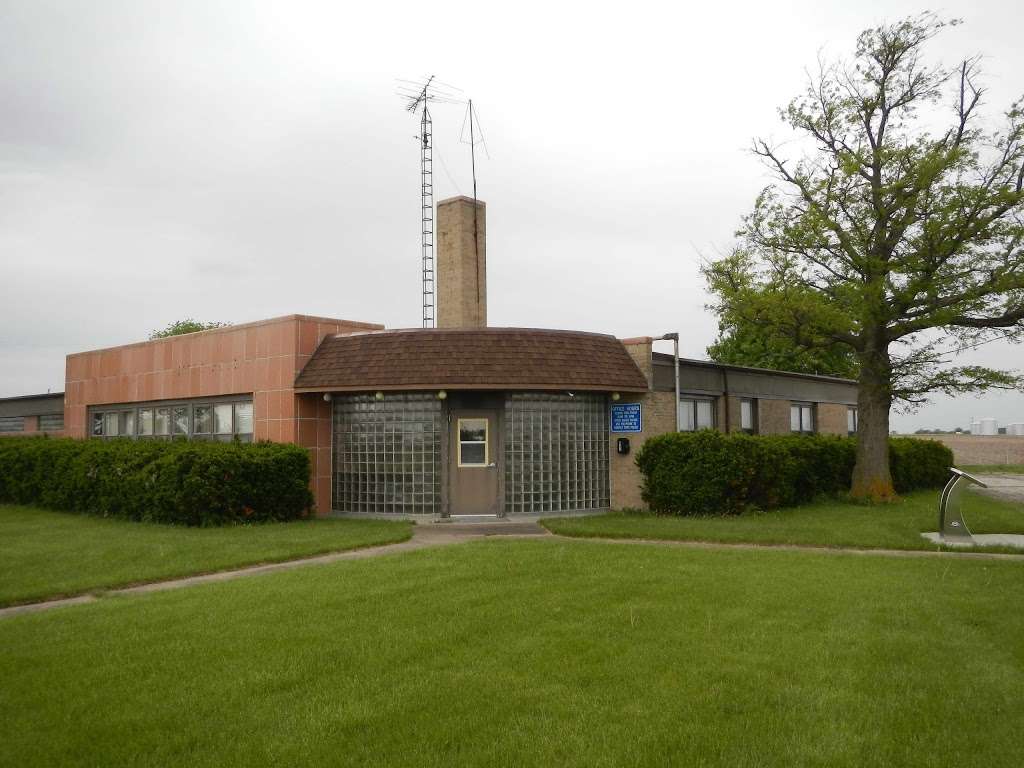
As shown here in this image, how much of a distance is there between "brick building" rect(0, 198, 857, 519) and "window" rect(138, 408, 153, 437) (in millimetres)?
2951

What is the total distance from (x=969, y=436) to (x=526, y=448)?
38.3 m

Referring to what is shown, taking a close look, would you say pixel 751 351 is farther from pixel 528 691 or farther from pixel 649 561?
pixel 528 691

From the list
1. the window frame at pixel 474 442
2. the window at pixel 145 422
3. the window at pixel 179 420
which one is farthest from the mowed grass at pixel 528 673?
the window at pixel 145 422

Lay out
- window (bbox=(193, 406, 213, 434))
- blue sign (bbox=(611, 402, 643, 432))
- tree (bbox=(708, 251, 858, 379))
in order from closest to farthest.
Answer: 1. blue sign (bbox=(611, 402, 643, 432))
2. tree (bbox=(708, 251, 858, 379))
3. window (bbox=(193, 406, 213, 434))

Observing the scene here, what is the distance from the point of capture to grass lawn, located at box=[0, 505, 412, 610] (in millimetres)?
10070

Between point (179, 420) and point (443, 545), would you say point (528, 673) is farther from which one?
point (179, 420)

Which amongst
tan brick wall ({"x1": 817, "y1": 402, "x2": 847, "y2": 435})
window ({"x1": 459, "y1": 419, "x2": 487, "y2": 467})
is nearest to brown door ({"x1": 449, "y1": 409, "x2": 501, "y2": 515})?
window ({"x1": 459, "y1": 419, "x2": 487, "y2": 467})

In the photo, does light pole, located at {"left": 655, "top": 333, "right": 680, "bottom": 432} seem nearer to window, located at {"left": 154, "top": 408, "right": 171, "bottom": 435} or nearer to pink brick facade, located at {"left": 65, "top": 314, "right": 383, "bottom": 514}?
pink brick facade, located at {"left": 65, "top": 314, "right": 383, "bottom": 514}

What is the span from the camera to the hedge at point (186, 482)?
1534cm

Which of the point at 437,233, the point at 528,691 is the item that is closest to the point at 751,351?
the point at 437,233

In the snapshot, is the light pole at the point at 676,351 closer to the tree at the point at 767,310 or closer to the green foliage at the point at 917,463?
the tree at the point at 767,310

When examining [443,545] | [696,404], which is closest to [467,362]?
[443,545]

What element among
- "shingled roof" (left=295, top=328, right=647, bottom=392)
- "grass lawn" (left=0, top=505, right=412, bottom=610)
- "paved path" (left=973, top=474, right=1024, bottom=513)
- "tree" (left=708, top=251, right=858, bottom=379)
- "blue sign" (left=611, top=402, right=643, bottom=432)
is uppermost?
"tree" (left=708, top=251, right=858, bottom=379)

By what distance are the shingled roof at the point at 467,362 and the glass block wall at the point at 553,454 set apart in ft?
2.49
